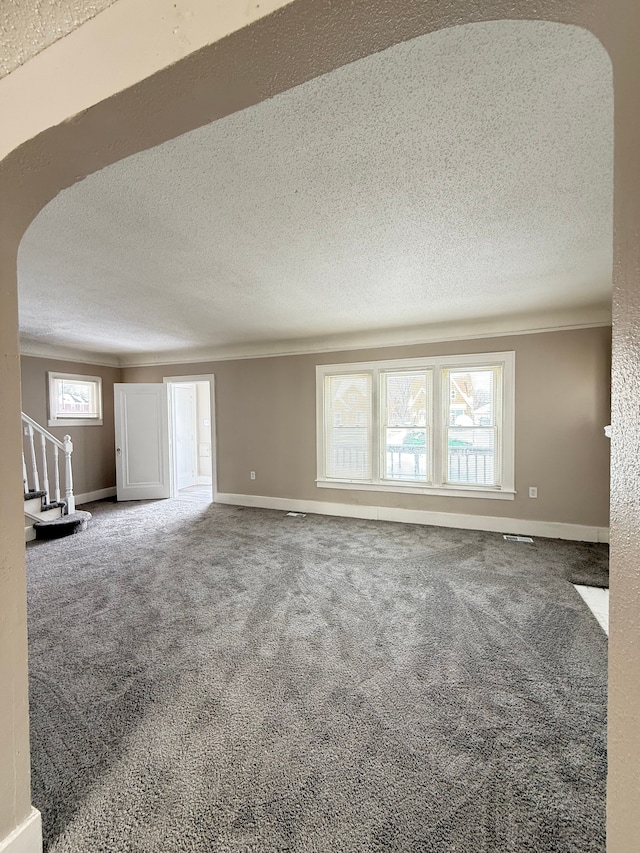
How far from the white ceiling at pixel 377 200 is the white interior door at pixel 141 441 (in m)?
2.55

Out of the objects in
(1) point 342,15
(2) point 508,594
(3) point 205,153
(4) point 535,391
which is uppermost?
(3) point 205,153

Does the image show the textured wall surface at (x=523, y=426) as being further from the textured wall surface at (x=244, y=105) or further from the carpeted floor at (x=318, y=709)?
the textured wall surface at (x=244, y=105)

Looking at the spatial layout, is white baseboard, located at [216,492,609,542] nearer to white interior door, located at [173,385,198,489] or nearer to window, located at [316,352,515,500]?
window, located at [316,352,515,500]

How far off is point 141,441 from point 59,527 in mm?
2047

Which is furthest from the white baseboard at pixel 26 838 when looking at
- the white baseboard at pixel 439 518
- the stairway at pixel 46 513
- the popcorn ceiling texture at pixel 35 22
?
the white baseboard at pixel 439 518

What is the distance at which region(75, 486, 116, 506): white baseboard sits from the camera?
6005mm

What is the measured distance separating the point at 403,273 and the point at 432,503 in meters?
2.94

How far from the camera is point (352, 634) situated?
90.6 inches

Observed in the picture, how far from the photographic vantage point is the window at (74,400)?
5.60 metres

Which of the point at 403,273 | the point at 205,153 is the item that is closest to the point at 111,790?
the point at 205,153

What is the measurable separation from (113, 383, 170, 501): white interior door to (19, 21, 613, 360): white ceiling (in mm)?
2555

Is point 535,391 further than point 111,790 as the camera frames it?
Yes

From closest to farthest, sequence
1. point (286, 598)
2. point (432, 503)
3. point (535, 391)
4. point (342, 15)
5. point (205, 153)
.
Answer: point (342, 15)
point (205, 153)
point (286, 598)
point (535, 391)
point (432, 503)

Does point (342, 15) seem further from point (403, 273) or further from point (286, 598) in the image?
point (286, 598)
